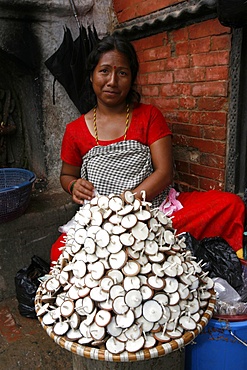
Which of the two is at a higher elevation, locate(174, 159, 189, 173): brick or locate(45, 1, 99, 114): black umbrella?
locate(45, 1, 99, 114): black umbrella

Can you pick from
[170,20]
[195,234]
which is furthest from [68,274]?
[170,20]

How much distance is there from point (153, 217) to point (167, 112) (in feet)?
5.12

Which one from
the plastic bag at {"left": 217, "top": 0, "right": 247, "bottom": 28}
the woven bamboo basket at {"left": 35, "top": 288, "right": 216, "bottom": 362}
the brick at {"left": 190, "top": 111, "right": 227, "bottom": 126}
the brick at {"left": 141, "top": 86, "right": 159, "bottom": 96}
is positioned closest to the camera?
the woven bamboo basket at {"left": 35, "top": 288, "right": 216, "bottom": 362}

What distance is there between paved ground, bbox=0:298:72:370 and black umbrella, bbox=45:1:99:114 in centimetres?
179

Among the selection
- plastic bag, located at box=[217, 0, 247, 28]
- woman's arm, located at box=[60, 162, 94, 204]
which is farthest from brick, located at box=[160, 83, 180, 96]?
woman's arm, located at box=[60, 162, 94, 204]

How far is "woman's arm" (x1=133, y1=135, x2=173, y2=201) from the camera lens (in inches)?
81.4

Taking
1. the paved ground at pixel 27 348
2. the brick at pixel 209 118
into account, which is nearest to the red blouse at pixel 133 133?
the brick at pixel 209 118

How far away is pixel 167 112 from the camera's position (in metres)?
2.73

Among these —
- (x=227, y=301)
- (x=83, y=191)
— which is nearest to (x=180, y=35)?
(x=83, y=191)

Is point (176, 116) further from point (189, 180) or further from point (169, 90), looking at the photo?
point (189, 180)

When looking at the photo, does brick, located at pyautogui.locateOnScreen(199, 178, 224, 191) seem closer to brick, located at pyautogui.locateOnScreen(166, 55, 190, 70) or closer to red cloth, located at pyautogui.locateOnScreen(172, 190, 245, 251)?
red cloth, located at pyautogui.locateOnScreen(172, 190, 245, 251)

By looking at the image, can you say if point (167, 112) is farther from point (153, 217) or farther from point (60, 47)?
point (153, 217)

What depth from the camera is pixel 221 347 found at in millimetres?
1473

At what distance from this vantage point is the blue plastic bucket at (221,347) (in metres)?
1.44
